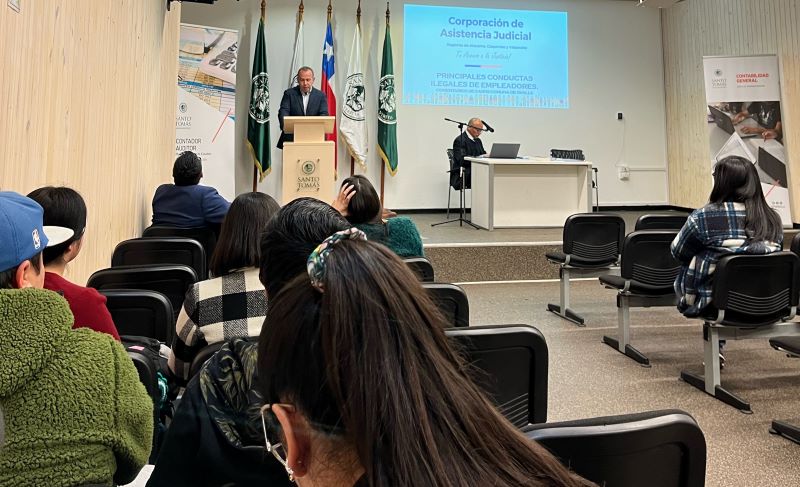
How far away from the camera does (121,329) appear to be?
2002 mm

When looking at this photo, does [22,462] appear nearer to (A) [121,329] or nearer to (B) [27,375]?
(B) [27,375]

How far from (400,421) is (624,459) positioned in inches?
26.4

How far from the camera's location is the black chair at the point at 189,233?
3.58 metres

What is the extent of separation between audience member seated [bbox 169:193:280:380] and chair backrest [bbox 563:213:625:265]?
10.5 feet

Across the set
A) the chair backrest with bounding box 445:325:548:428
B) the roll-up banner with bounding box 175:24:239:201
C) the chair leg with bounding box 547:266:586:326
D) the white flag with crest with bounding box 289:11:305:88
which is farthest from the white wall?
the chair backrest with bounding box 445:325:548:428

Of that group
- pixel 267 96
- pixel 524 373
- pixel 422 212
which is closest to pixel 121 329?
pixel 524 373

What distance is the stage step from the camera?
19.5 feet

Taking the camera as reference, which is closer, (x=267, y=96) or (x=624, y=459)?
(x=624, y=459)

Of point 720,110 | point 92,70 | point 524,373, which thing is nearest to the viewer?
point 524,373

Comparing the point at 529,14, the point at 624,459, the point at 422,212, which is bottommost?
the point at 624,459

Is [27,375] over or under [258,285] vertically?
under

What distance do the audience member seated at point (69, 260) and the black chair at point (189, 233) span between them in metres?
1.64

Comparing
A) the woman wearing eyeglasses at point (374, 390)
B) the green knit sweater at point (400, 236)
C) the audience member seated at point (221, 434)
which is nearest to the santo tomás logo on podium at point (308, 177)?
the green knit sweater at point (400, 236)

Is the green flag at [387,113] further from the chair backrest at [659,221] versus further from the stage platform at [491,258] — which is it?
the chair backrest at [659,221]
